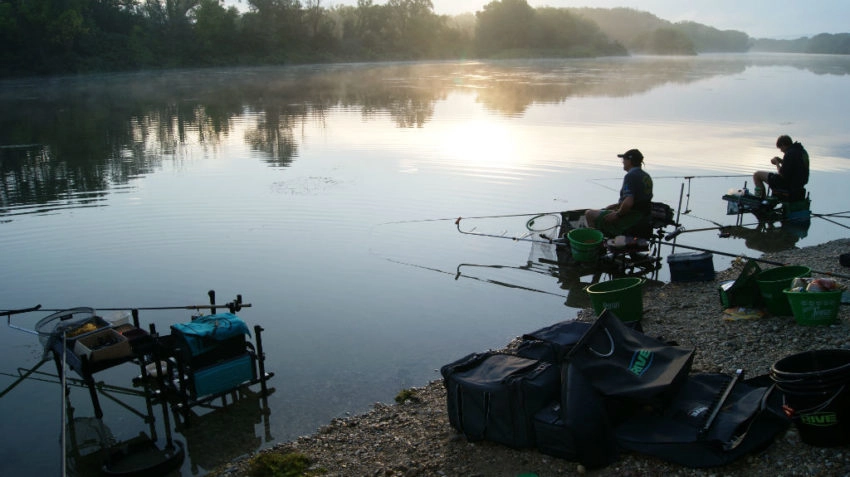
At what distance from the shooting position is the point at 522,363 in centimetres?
434

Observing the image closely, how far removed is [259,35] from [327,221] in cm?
6321

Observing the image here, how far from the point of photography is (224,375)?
5332 millimetres

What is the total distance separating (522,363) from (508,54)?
95.0m

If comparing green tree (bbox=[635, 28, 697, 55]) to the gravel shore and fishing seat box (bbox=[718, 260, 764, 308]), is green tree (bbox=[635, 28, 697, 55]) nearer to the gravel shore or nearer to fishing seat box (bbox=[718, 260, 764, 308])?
fishing seat box (bbox=[718, 260, 764, 308])

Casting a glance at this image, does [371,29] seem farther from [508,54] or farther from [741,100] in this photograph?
[741,100]

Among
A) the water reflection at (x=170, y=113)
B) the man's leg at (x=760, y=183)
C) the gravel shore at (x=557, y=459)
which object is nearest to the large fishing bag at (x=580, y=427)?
the gravel shore at (x=557, y=459)

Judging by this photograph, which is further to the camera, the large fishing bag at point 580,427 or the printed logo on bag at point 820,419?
the large fishing bag at point 580,427

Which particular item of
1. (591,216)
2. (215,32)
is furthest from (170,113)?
(215,32)

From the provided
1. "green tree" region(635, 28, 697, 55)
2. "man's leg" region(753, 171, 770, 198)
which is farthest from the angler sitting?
"green tree" region(635, 28, 697, 55)

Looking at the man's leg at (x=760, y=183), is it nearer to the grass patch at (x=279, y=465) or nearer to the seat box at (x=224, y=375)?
the seat box at (x=224, y=375)

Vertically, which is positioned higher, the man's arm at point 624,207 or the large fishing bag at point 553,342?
the man's arm at point 624,207

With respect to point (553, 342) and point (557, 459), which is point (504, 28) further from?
point (557, 459)

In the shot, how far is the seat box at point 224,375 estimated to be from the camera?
521 cm

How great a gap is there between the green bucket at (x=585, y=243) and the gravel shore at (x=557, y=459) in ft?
4.72
